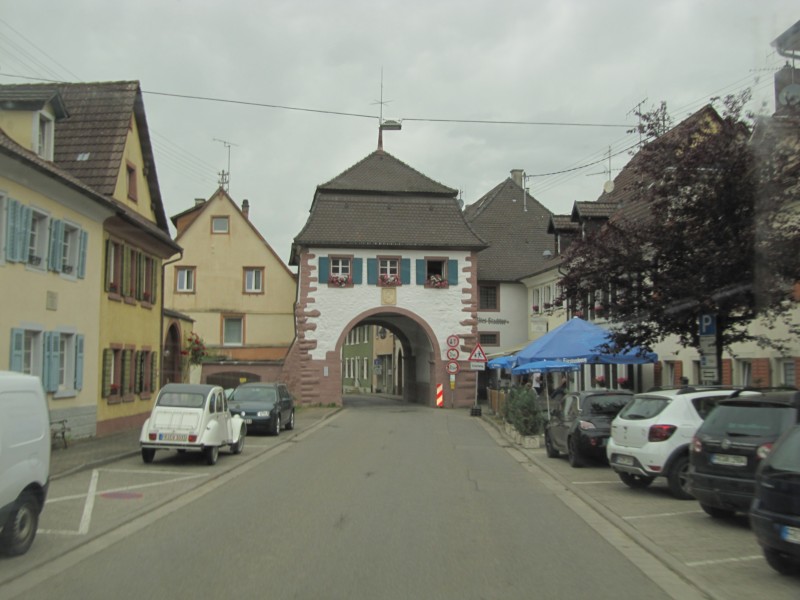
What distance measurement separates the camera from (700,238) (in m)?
17.3

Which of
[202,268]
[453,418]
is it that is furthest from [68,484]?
[202,268]

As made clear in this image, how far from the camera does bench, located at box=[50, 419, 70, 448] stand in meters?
19.4

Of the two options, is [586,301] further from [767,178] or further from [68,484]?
[68,484]

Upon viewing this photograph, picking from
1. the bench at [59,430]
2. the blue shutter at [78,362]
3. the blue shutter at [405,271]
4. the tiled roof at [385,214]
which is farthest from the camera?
the blue shutter at [405,271]

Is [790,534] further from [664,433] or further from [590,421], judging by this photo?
[590,421]

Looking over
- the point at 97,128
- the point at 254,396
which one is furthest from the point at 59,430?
the point at 97,128

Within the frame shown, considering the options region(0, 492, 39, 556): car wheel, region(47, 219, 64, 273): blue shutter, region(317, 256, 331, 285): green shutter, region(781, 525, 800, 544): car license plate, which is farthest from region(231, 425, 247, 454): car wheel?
region(317, 256, 331, 285): green shutter

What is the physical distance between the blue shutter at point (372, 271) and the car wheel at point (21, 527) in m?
35.5

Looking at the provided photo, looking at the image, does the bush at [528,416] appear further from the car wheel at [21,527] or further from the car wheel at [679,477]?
the car wheel at [21,527]

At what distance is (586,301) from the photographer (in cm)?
2036

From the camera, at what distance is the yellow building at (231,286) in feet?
166

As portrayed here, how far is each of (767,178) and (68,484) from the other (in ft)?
45.5

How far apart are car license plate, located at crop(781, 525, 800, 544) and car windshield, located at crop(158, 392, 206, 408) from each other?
12.6 meters

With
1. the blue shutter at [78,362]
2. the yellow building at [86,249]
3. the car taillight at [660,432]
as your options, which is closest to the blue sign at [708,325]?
the car taillight at [660,432]
